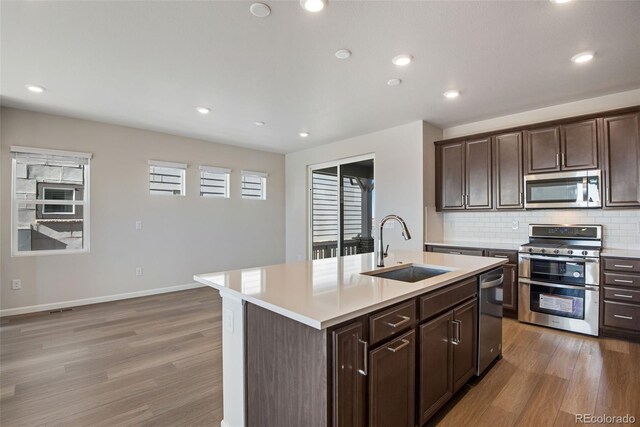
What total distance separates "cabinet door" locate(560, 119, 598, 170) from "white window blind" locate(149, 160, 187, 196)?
5428 mm

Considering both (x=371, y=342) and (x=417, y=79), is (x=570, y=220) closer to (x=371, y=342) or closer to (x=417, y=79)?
(x=417, y=79)

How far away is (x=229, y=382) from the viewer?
177cm

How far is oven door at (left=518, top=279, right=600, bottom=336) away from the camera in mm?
3217

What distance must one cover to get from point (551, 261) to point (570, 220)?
0.76 metres

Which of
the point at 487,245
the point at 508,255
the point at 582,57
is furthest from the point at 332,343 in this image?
the point at 487,245

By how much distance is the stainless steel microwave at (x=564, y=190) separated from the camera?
3.42m

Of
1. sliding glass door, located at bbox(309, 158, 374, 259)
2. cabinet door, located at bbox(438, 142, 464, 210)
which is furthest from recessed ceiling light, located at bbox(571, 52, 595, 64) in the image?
sliding glass door, located at bbox(309, 158, 374, 259)

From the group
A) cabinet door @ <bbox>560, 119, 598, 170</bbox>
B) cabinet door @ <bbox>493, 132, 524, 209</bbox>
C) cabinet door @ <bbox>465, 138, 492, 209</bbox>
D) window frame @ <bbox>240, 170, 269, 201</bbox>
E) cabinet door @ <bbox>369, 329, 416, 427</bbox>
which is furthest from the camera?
window frame @ <bbox>240, 170, 269, 201</bbox>

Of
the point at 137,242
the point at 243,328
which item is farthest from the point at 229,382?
the point at 137,242

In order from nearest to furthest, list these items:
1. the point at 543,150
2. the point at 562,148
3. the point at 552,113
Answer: the point at 562,148, the point at 543,150, the point at 552,113

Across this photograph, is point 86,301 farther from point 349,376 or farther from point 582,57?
point 582,57

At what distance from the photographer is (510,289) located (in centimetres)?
374

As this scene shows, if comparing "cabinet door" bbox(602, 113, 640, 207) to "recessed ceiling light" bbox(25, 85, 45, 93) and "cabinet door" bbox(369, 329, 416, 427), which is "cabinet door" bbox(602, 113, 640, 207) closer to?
"cabinet door" bbox(369, 329, 416, 427)

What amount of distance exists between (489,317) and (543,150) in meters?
2.46
